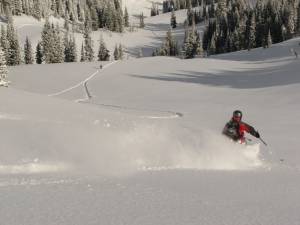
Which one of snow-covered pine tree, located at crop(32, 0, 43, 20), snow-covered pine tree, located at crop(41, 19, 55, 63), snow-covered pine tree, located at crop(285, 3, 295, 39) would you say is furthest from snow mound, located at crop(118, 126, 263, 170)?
snow-covered pine tree, located at crop(32, 0, 43, 20)

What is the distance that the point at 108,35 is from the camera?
554 feet

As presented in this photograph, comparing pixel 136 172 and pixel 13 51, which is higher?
pixel 136 172

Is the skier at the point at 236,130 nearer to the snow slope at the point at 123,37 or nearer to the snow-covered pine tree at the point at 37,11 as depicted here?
the snow slope at the point at 123,37

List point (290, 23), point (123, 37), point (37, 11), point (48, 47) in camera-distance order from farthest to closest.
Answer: point (37, 11) < point (123, 37) < point (290, 23) < point (48, 47)

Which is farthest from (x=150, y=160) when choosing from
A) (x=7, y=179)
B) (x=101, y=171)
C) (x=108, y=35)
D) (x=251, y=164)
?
(x=108, y=35)

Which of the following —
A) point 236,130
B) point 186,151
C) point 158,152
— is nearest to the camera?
point 158,152

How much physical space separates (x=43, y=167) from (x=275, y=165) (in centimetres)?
643

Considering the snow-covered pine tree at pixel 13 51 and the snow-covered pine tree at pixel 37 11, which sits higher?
the snow-covered pine tree at pixel 37 11

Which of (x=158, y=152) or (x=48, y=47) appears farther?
(x=48, y=47)

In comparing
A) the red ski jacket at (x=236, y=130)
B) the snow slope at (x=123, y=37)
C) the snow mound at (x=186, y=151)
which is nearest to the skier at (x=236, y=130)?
the red ski jacket at (x=236, y=130)

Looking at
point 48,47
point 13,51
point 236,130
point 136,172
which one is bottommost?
point 13,51

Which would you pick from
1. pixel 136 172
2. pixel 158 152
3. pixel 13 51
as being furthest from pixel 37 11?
pixel 136 172

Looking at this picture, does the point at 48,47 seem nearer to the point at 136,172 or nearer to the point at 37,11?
the point at 37,11

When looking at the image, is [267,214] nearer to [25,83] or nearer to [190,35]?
[25,83]
